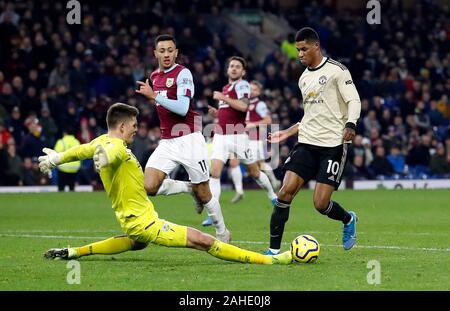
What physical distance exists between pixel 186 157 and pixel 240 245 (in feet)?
4.38

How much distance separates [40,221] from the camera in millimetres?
17438

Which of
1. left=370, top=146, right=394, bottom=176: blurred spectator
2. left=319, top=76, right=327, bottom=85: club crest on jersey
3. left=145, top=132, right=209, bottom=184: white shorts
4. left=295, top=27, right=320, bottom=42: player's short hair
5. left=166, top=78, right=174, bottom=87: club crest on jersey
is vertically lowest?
left=370, top=146, right=394, bottom=176: blurred spectator

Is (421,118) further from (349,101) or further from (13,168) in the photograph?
(349,101)

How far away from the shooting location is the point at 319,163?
11.9 meters

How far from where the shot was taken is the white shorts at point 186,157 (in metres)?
13.3

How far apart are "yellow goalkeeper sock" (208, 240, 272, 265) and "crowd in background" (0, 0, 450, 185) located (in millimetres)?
15409

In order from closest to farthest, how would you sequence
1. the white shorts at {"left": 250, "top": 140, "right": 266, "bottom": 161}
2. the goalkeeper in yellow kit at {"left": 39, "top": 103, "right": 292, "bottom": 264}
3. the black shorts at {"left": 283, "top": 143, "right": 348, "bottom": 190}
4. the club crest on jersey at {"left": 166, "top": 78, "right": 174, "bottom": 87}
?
1. the goalkeeper in yellow kit at {"left": 39, "top": 103, "right": 292, "bottom": 264}
2. the black shorts at {"left": 283, "top": 143, "right": 348, "bottom": 190}
3. the club crest on jersey at {"left": 166, "top": 78, "right": 174, "bottom": 87}
4. the white shorts at {"left": 250, "top": 140, "right": 266, "bottom": 161}

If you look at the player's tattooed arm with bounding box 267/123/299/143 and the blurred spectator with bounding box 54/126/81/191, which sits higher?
the player's tattooed arm with bounding box 267/123/299/143

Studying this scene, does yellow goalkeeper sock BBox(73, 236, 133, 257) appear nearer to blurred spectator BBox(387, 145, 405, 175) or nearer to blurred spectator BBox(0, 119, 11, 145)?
blurred spectator BBox(0, 119, 11, 145)

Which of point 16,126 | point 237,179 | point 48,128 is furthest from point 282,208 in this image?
point 16,126

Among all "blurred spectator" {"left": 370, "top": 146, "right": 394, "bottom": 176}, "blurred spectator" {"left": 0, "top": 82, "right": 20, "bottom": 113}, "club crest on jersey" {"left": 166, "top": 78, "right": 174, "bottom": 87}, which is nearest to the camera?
"club crest on jersey" {"left": 166, "top": 78, "right": 174, "bottom": 87}

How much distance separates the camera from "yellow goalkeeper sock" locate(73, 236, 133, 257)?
11133mm

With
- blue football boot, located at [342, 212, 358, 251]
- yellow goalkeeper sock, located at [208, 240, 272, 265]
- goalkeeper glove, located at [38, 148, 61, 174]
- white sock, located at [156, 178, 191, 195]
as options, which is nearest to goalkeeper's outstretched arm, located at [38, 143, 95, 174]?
goalkeeper glove, located at [38, 148, 61, 174]

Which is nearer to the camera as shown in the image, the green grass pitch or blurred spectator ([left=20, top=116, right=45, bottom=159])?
the green grass pitch
